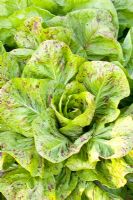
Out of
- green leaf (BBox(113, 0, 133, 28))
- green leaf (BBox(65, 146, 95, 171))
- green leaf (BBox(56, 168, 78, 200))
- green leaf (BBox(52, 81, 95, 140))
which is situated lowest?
green leaf (BBox(56, 168, 78, 200))

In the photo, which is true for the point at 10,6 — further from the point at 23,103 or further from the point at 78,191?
the point at 78,191

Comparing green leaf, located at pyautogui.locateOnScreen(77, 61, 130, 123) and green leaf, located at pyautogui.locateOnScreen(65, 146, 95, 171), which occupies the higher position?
green leaf, located at pyautogui.locateOnScreen(77, 61, 130, 123)

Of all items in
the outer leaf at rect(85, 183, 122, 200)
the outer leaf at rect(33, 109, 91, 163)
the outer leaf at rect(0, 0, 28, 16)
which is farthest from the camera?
the outer leaf at rect(0, 0, 28, 16)

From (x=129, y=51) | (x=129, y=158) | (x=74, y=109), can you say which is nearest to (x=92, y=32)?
(x=129, y=51)

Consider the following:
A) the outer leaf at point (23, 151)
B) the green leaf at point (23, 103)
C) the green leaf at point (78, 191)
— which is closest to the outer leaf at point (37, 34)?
the green leaf at point (23, 103)

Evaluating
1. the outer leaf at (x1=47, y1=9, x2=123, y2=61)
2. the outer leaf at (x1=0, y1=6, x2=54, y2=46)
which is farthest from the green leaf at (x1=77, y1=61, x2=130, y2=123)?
the outer leaf at (x1=0, y1=6, x2=54, y2=46)

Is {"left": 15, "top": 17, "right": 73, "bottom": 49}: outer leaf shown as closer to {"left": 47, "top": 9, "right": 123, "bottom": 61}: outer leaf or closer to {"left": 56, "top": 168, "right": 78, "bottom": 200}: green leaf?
{"left": 47, "top": 9, "right": 123, "bottom": 61}: outer leaf

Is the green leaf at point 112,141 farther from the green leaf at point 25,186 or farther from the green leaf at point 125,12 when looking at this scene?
the green leaf at point 125,12
